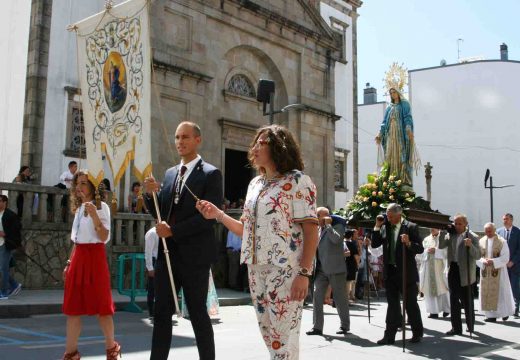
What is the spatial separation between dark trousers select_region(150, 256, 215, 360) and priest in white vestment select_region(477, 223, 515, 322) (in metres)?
8.81

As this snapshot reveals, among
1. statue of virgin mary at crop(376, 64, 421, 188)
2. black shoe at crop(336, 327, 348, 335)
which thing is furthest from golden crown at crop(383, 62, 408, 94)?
black shoe at crop(336, 327, 348, 335)

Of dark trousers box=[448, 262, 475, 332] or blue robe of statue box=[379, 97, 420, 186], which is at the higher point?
blue robe of statue box=[379, 97, 420, 186]

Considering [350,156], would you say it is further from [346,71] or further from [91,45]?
[91,45]

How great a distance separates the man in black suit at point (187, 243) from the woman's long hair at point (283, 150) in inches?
33.4

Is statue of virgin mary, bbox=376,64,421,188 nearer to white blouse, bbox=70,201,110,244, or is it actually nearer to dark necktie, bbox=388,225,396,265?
dark necktie, bbox=388,225,396,265

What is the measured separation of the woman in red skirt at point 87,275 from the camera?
5344mm

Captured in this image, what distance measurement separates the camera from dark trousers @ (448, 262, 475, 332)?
30.6 ft

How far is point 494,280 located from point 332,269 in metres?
4.54

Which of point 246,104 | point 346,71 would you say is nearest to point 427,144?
point 346,71

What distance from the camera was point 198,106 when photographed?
66.4 feet

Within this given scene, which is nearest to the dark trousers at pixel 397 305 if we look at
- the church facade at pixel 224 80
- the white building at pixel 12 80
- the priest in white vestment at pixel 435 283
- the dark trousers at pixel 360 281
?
the priest in white vestment at pixel 435 283

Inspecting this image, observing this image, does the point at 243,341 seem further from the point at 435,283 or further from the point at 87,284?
the point at 435,283

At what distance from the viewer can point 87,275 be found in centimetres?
545

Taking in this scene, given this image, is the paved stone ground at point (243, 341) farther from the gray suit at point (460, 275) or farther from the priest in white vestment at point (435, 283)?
the priest in white vestment at point (435, 283)
